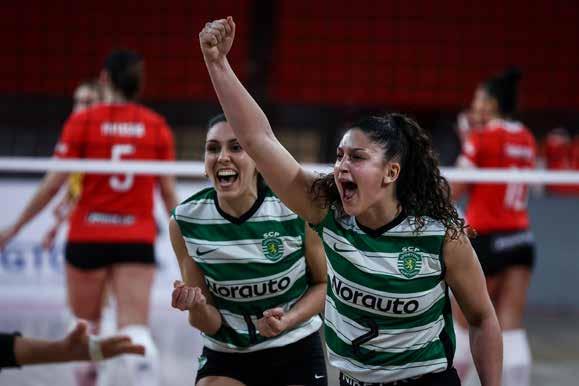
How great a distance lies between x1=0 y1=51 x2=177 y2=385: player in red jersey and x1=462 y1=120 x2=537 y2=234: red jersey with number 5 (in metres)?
2.23

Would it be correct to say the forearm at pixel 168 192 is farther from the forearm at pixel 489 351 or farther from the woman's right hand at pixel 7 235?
the forearm at pixel 489 351

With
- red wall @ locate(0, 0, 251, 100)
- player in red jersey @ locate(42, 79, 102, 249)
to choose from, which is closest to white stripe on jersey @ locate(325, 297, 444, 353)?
player in red jersey @ locate(42, 79, 102, 249)

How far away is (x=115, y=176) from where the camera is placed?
225 inches

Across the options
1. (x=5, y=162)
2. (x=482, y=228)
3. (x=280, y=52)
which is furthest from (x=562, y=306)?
(x=5, y=162)

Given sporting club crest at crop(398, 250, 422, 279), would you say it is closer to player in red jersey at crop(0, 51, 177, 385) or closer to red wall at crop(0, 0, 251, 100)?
player in red jersey at crop(0, 51, 177, 385)

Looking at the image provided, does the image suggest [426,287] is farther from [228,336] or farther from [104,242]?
[104,242]

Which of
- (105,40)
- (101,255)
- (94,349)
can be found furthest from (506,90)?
(105,40)

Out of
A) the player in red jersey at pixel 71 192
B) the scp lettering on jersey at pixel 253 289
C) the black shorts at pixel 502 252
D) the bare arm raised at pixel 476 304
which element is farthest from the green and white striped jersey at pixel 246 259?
the player in red jersey at pixel 71 192

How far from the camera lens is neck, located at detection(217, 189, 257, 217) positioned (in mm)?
3717

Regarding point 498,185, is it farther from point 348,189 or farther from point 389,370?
point 348,189

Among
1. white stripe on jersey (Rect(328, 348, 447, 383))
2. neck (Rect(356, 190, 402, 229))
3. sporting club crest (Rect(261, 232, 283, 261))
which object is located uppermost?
neck (Rect(356, 190, 402, 229))

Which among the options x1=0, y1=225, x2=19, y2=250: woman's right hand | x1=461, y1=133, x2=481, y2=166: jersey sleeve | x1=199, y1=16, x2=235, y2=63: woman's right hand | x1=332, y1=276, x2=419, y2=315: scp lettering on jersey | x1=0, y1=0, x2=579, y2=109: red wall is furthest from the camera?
x1=0, y1=0, x2=579, y2=109: red wall

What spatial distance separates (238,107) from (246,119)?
46 millimetres

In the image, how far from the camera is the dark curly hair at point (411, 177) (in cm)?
312
